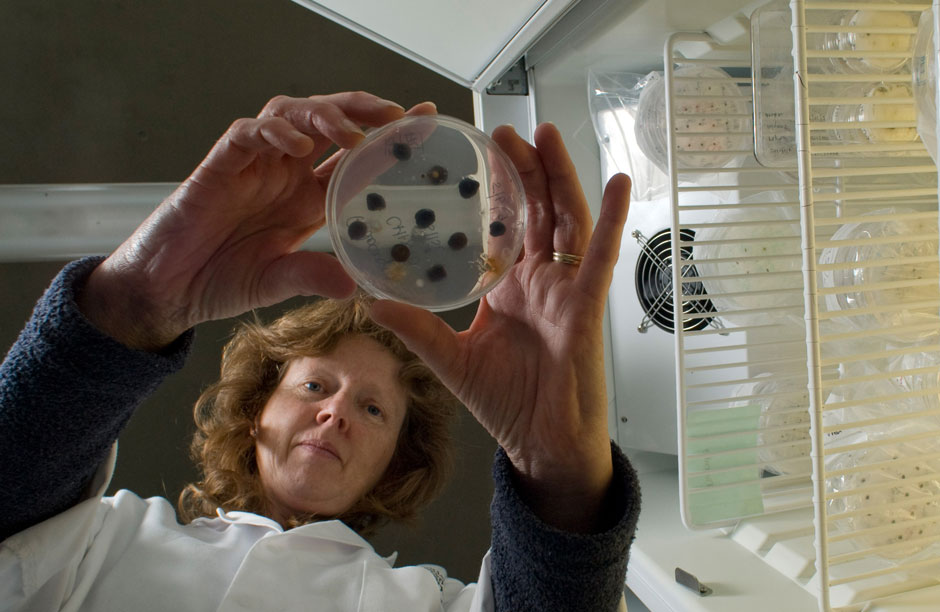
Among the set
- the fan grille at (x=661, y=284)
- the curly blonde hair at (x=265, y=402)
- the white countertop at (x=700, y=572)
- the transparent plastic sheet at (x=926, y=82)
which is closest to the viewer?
the transparent plastic sheet at (x=926, y=82)

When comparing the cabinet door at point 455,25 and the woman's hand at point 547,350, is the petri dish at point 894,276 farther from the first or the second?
the cabinet door at point 455,25

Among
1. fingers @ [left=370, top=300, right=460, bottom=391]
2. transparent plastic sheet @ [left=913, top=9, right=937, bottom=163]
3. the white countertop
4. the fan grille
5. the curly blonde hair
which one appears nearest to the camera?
transparent plastic sheet @ [left=913, top=9, right=937, bottom=163]

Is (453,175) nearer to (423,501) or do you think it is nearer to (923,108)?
(923,108)

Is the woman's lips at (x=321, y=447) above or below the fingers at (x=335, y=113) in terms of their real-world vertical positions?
below

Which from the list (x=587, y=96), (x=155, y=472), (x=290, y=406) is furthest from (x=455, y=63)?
(x=155, y=472)

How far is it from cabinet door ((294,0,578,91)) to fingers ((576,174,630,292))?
230 mm

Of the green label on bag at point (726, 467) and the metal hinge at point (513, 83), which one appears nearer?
the green label on bag at point (726, 467)

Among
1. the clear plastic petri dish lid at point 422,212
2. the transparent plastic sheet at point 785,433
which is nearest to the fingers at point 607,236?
the clear plastic petri dish lid at point 422,212

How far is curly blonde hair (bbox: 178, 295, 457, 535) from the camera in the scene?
4.63 feet

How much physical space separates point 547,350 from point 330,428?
546 millimetres

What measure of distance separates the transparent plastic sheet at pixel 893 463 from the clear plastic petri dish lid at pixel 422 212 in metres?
0.41

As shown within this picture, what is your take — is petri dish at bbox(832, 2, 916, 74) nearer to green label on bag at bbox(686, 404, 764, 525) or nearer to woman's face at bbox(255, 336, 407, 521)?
green label on bag at bbox(686, 404, 764, 525)

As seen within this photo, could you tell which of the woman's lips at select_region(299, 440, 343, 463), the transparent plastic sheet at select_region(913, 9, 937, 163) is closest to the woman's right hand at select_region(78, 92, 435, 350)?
the woman's lips at select_region(299, 440, 343, 463)

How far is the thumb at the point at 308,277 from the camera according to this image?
82cm
